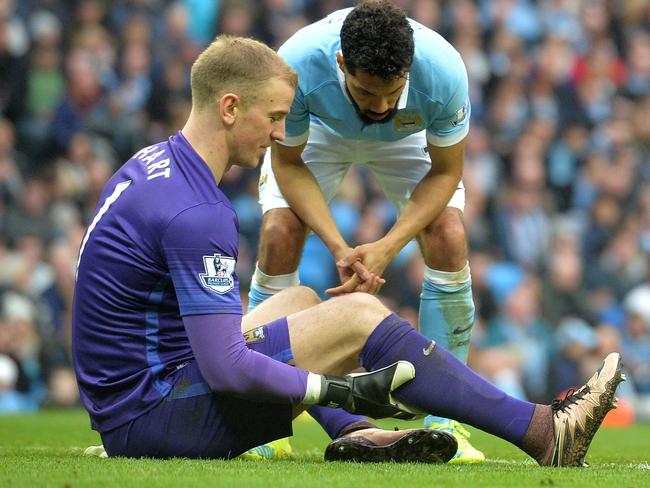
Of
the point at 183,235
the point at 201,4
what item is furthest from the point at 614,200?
the point at 183,235

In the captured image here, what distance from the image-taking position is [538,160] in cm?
1416

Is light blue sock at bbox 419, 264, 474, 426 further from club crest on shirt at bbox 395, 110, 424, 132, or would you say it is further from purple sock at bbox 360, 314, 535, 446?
purple sock at bbox 360, 314, 535, 446

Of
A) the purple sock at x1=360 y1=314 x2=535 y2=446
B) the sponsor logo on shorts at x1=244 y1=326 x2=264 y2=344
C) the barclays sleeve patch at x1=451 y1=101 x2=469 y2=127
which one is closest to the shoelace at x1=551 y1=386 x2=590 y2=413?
the purple sock at x1=360 y1=314 x2=535 y2=446

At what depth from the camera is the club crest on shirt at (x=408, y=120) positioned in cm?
581

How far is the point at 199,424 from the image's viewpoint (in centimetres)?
462

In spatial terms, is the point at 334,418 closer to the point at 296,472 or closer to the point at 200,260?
the point at 296,472

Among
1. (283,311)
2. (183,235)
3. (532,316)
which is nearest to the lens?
(183,235)

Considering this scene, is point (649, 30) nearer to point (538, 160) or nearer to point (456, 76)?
point (538, 160)

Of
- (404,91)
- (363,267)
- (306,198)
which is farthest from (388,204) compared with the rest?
(363,267)

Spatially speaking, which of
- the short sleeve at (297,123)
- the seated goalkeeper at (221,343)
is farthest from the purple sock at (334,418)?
the short sleeve at (297,123)

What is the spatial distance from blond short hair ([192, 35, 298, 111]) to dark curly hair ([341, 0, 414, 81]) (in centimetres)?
62

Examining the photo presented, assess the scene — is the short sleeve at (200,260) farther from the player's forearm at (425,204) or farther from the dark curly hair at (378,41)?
the player's forearm at (425,204)

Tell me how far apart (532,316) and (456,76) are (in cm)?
711

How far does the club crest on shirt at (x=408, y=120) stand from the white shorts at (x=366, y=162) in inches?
15.3
